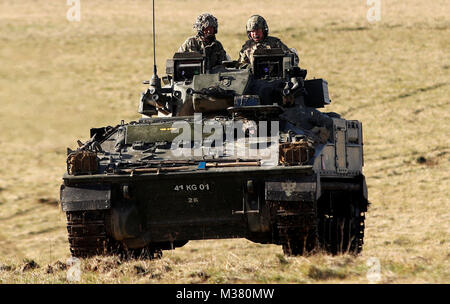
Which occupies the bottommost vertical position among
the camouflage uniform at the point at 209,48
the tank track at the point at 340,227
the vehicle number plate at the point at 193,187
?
the tank track at the point at 340,227

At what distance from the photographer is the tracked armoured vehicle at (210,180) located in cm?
1423

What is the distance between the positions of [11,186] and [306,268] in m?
20.5

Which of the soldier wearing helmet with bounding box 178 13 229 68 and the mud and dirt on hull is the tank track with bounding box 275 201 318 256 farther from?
the soldier wearing helmet with bounding box 178 13 229 68

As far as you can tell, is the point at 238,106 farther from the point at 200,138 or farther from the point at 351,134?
the point at 351,134

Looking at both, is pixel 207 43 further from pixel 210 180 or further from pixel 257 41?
pixel 210 180

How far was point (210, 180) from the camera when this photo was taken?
14.3m

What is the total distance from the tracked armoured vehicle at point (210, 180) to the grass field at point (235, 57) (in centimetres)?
48

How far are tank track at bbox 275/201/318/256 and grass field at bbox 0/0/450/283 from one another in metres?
0.42

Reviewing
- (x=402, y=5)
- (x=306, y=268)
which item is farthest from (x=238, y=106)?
(x=402, y=5)

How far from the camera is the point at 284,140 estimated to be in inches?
587

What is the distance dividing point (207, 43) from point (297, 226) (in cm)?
610

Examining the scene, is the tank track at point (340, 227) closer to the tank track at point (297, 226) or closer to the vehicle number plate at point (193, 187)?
the tank track at point (297, 226)

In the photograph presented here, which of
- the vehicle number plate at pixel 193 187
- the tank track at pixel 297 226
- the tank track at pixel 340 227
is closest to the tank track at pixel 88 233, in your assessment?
the vehicle number plate at pixel 193 187

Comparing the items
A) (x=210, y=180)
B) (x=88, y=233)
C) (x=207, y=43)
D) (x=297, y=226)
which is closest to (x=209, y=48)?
(x=207, y=43)
